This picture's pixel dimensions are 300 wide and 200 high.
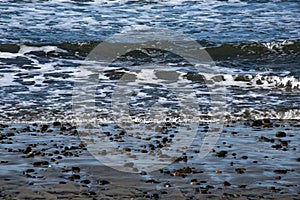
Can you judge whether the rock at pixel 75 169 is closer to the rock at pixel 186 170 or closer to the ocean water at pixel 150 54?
the rock at pixel 186 170

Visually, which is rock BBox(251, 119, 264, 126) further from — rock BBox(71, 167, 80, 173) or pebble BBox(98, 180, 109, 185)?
pebble BBox(98, 180, 109, 185)

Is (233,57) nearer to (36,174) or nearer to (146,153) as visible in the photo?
(146,153)

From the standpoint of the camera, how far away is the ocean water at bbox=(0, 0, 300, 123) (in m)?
11.8

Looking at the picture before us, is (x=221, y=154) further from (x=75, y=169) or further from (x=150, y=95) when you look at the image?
(x=150, y=95)

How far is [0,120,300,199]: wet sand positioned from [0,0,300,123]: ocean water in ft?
6.14

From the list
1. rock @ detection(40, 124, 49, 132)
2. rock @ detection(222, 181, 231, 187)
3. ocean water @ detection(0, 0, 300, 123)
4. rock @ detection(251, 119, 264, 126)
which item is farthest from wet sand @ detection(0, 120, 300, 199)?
ocean water @ detection(0, 0, 300, 123)

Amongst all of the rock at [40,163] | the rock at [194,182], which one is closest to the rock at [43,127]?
the rock at [40,163]

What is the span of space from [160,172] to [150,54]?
10.9 m

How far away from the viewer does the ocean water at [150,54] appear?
11.8 m

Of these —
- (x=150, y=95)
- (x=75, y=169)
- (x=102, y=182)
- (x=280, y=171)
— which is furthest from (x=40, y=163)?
(x=150, y=95)

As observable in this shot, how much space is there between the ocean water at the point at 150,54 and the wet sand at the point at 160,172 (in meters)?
1.87

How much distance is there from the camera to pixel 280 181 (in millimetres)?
6969

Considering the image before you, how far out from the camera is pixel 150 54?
18.0 m

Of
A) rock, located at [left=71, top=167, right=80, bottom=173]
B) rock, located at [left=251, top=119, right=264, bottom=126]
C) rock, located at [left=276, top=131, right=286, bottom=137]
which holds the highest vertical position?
rock, located at [left=251, top=119, right=264, bottom=126]
